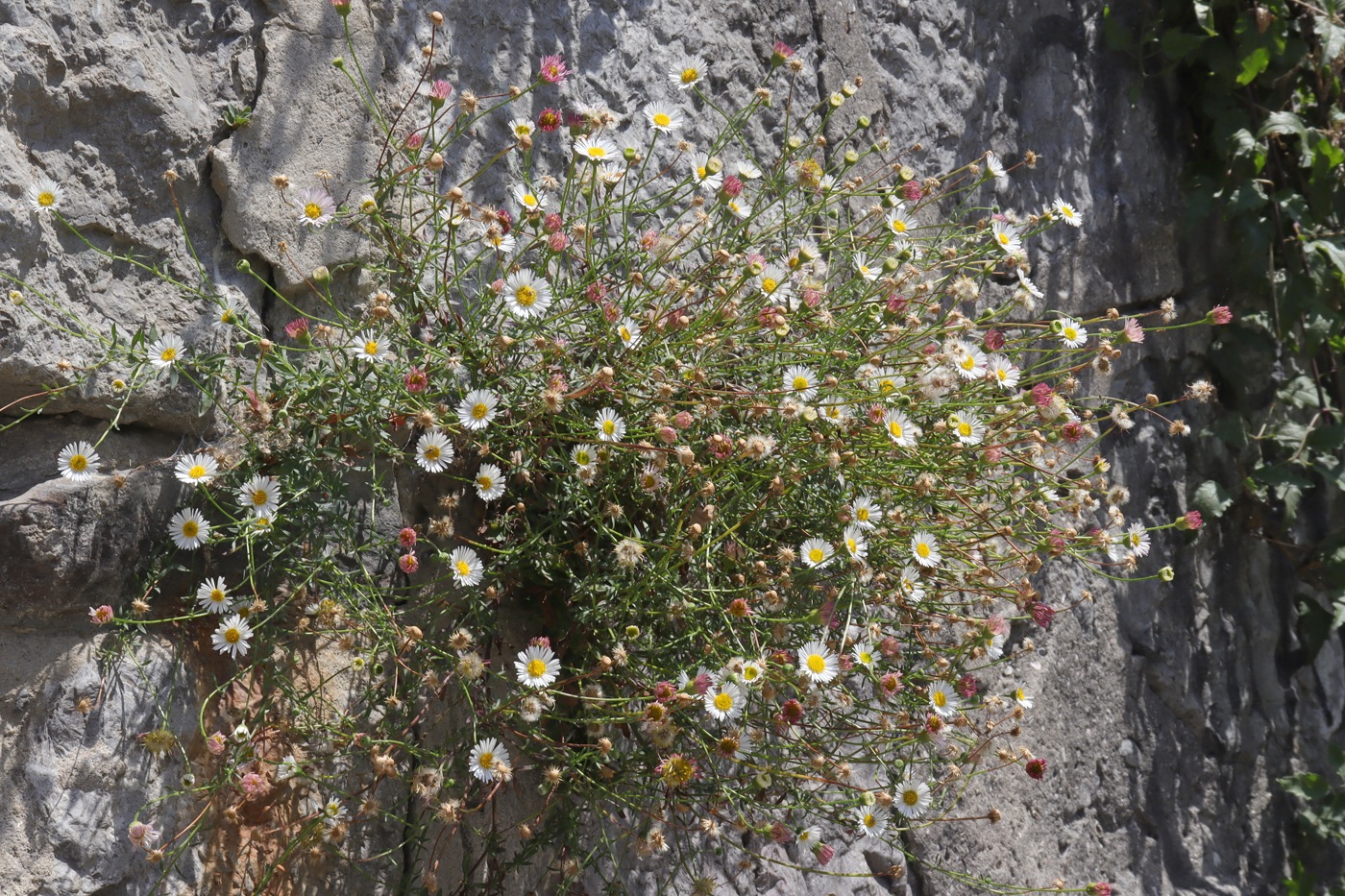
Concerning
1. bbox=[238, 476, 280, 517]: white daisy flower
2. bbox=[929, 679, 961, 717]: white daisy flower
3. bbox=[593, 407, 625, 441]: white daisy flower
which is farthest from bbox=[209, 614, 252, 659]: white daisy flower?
bbox=[929, 679, 961, 717]: white daisy flower

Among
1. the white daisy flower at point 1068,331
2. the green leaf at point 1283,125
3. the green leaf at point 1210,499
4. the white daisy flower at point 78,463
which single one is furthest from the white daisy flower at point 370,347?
the green leaf at point 1283,125

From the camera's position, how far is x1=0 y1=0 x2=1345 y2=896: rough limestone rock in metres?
1.27

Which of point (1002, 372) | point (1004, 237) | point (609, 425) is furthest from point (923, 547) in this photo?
point (1004, 237)

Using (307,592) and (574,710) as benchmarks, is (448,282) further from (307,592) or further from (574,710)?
(574,710)

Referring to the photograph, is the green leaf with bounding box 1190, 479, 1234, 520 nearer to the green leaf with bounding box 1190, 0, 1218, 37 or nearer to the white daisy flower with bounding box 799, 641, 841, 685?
the green leaf with bounding box 1190, 0, 1218, 37

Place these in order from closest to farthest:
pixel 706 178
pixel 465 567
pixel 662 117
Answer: pixel 465 567 < pixel 706 178 < pixel 662 117

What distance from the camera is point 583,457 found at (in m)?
1.43

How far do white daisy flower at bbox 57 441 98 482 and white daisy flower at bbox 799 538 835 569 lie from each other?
2.83ft

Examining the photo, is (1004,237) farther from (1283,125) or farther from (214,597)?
(214,597)

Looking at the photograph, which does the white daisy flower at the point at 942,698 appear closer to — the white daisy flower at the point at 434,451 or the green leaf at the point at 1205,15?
the white daisy flower at the point at 434,451

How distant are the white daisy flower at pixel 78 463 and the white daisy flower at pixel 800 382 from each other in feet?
2.79

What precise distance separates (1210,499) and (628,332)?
5.58 ft

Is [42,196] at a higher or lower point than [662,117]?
lower

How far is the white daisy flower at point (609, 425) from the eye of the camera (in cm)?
141
